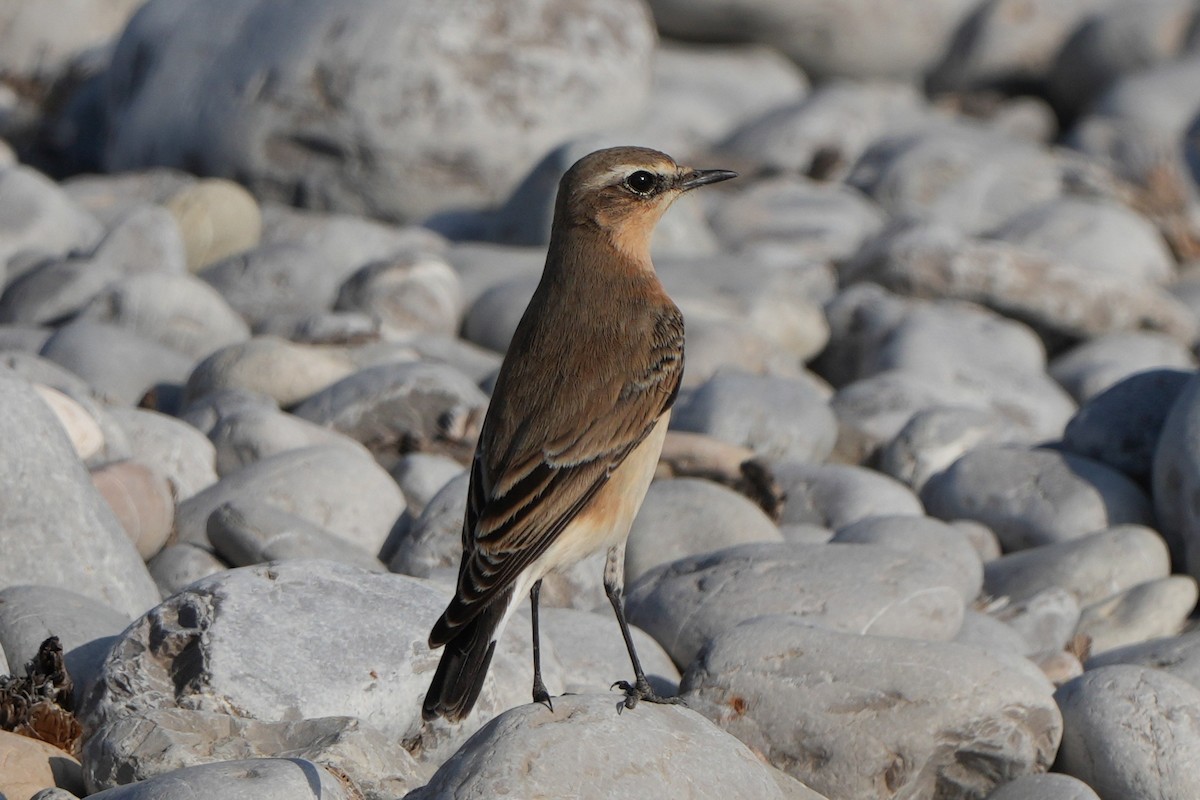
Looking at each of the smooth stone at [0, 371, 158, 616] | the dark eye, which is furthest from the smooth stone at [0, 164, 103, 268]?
the dark eye

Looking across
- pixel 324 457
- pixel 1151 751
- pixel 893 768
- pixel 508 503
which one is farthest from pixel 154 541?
pixel 1151 751

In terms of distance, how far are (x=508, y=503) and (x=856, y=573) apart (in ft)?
7.42

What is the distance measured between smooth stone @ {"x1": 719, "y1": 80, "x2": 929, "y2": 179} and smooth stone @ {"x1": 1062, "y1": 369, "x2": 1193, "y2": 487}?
6.39 m

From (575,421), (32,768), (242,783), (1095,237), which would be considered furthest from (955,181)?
(242,783)

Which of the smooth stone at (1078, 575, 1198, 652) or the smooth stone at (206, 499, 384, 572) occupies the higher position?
the smooth stone at (206, 499, 384, 572)

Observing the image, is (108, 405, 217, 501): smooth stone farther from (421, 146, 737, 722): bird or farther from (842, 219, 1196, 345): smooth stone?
(842, 219, 1196, 345): smooth stone

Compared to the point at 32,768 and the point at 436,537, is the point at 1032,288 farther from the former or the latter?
the point at 32,768

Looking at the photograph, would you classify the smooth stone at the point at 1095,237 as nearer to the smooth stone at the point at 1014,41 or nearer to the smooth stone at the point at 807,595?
the smooth stone at the point at 1014,41

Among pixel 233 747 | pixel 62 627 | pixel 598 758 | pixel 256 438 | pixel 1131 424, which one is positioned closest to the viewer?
pixel 598 758

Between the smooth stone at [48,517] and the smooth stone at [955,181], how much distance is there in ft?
32.2

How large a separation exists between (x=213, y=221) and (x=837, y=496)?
600 centimetres

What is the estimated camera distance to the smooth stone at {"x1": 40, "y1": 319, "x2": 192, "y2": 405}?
9.54 m

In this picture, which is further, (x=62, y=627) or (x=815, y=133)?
(x=815, y=133)

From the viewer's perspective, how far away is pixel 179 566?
24.1ft
